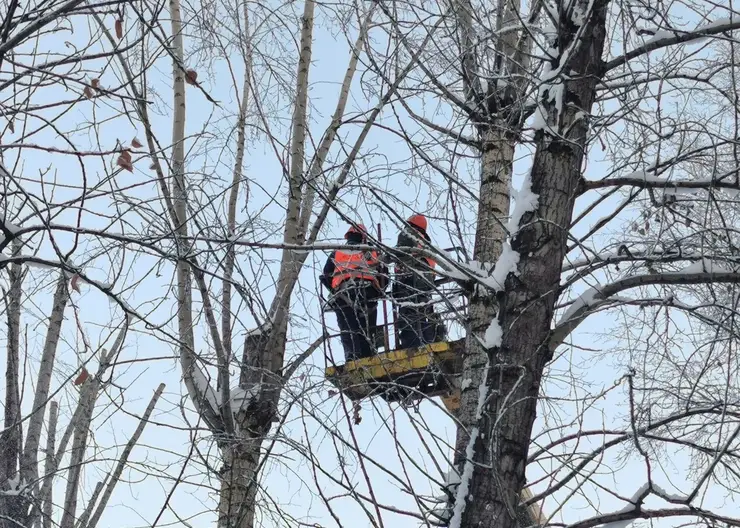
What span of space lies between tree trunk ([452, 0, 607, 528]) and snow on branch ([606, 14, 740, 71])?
0.40ft

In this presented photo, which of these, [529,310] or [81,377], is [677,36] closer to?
[529,310]

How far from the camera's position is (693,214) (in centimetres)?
436

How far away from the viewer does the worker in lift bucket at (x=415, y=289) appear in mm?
4074

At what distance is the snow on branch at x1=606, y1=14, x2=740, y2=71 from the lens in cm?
409

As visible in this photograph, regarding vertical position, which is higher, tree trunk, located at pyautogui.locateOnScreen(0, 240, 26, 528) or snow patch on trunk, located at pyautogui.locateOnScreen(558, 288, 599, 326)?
tree trunk, located at pyautogui.locateOnScreen(0, 240, 26, 528)

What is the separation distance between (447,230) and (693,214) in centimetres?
111

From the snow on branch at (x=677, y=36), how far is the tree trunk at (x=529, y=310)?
0.12 metres

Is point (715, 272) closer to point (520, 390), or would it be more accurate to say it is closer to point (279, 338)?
point (520, 390)

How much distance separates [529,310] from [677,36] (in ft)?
4.44

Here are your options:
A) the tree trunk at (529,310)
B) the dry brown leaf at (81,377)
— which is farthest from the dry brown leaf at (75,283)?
the tree trunk at (529,310)

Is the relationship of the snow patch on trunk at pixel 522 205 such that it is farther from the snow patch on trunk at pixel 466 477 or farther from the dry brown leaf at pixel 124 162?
the dry brown leaf at pixel 124 162

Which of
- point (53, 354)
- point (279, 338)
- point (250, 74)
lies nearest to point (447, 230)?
point (279, 338)

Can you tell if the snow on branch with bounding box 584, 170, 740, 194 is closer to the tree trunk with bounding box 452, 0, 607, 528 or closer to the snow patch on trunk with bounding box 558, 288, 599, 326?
the tree trunk with bounding box 452, 0, 607, 528

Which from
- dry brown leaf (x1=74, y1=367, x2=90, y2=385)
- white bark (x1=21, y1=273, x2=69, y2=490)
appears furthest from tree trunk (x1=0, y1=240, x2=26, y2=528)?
dry brown leaf (x1=74, y1=367, x2=90, y2=385)
